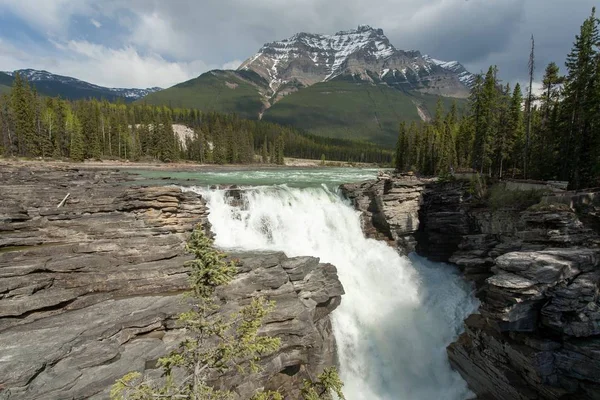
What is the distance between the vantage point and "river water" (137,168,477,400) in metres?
21.2

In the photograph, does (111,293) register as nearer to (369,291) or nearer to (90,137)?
(369,291)

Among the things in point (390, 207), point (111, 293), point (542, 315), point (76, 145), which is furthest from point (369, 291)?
point (76, 145)

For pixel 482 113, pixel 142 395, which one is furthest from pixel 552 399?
pixel 482 113

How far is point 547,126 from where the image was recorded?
3778 cm

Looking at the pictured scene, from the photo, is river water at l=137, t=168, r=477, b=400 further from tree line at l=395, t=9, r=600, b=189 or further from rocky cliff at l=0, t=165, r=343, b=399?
tree line at l=395, t=9, r=600, b=189

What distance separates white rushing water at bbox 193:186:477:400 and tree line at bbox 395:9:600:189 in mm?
15681

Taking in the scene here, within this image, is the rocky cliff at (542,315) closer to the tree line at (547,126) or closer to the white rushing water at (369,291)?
the white rushing water at (369,291)

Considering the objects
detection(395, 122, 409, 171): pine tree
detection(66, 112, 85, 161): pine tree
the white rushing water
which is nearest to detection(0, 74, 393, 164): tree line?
detection(66, 112, 85, 161): pine tree

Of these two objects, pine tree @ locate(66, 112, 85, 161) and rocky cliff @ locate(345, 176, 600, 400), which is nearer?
rocky cliff @ locate(345, 176, 600, 400)

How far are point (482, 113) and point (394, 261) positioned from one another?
24.3 meters

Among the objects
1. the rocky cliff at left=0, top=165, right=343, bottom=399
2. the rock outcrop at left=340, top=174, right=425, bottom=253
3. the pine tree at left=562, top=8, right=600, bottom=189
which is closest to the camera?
the rocky cliff at left=0, top=165, right=343, bottom=399

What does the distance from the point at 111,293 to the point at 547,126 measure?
48.6 metres

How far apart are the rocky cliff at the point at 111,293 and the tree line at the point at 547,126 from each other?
26.4 m

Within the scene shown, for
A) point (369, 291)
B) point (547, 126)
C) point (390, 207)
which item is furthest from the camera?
point (547, 126)
